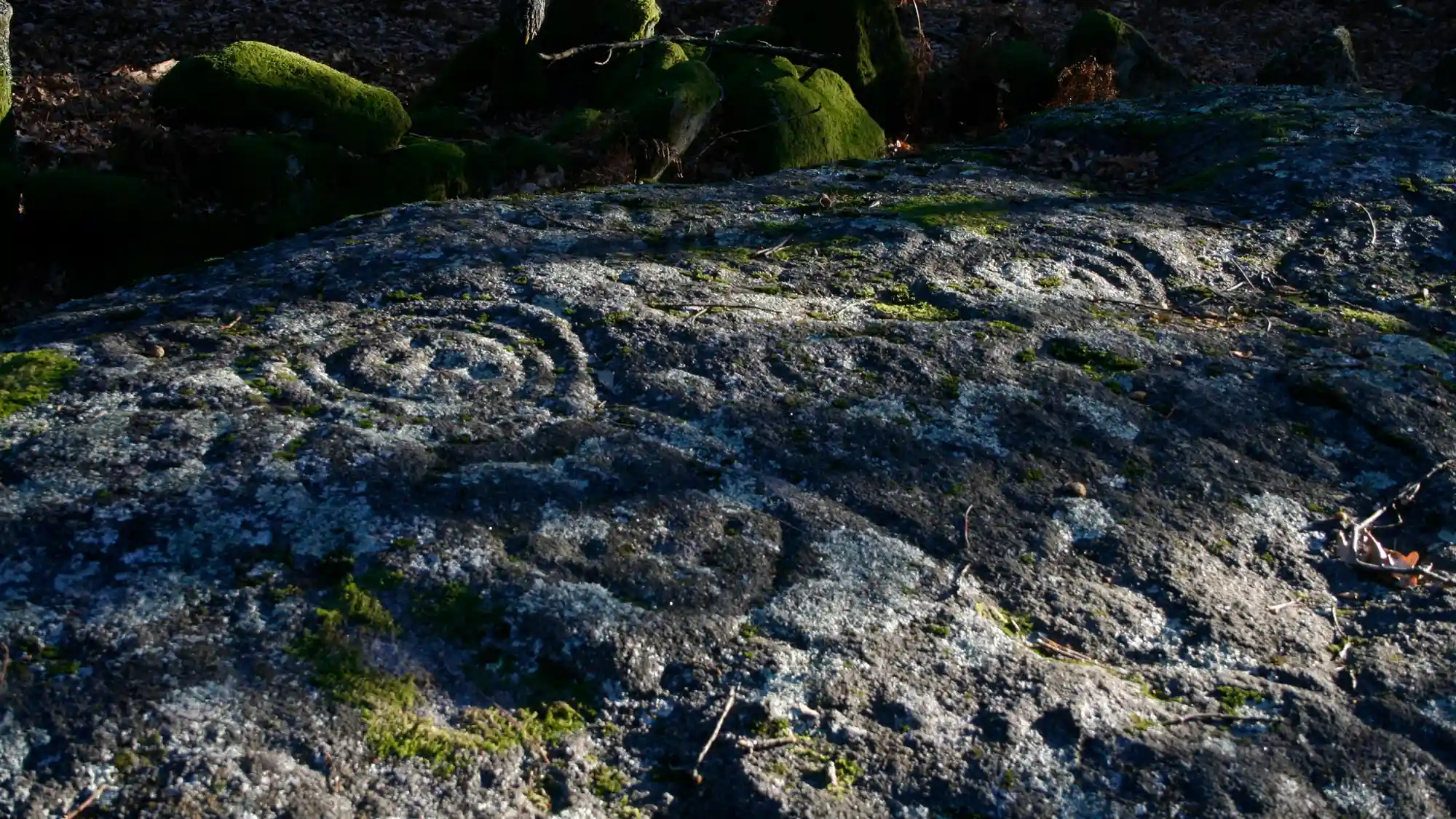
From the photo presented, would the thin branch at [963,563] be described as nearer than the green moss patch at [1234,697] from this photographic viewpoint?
No

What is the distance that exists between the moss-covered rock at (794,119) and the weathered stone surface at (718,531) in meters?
4.15

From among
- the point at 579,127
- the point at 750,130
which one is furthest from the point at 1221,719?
the point at 579,127

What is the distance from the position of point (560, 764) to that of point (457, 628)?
0.44 m

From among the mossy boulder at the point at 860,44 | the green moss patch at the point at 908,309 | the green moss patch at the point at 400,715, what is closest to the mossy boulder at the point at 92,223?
the green moss patch at the point at 908,309

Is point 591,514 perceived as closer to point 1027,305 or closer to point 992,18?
point 1027,305

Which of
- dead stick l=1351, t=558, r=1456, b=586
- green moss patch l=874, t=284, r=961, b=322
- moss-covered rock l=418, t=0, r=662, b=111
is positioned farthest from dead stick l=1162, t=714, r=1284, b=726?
moss-covered rock l=418, t=0, r=662, b=111

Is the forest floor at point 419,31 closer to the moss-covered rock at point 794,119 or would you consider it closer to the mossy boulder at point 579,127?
the moss-covered rock at point 794,119

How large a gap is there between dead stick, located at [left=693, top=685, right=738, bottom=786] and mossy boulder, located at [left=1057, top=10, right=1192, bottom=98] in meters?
9.55

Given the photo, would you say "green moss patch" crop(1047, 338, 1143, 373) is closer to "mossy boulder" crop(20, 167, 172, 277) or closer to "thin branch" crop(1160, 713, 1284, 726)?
"thin branch" crop(1160, 713, 1284, 726)

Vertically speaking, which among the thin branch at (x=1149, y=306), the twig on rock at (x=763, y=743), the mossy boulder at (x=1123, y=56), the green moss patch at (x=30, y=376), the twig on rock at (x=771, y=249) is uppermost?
the green moss patch at (x=30, y=376)

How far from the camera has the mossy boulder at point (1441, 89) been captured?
9367 millimetres

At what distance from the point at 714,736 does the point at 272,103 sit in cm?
742

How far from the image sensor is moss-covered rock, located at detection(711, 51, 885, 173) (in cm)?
908

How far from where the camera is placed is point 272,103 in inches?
331
